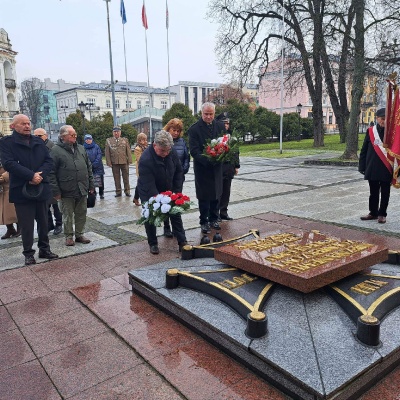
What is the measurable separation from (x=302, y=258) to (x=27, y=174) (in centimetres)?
327

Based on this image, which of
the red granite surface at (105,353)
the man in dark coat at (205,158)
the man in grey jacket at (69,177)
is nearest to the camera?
the red granite surface at (105,353)

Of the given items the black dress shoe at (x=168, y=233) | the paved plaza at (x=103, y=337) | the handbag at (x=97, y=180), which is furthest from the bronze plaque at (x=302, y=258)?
the handbag at (x=97, y=180)

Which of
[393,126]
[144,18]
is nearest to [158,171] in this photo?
[393,126]

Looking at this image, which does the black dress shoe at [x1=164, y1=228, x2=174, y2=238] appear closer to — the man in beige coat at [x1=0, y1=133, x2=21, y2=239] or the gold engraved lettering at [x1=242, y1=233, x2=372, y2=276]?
the gold engraved lettering at [x1=242, y1=233, x2=372, y2=276]

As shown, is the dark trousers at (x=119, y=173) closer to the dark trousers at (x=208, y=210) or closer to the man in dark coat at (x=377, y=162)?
the dark trousers at (x=208, y=210)

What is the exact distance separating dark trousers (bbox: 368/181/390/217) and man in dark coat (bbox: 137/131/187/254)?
335 cm

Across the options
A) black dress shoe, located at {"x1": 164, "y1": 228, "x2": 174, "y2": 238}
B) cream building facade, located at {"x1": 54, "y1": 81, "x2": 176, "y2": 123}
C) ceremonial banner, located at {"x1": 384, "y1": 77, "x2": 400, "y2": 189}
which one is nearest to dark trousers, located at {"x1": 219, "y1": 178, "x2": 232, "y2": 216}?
black dress shoe, located at {"x1": 164, "y1": 228, "x2": 174, "y2": 238}

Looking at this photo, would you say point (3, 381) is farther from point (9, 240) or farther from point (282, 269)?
point (9, 240)

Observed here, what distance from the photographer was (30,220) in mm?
4719

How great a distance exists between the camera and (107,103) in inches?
3118

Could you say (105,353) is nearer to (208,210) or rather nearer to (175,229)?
(175,229)

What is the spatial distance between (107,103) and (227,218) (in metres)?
77.8

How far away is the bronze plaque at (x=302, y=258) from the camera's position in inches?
114

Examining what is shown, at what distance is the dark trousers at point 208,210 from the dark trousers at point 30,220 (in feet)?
7.36
